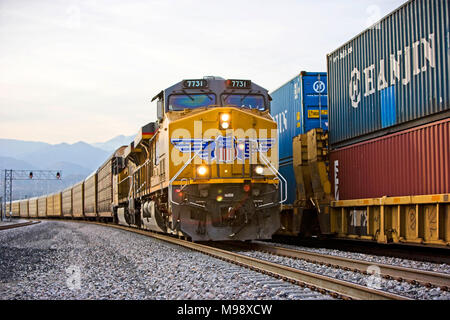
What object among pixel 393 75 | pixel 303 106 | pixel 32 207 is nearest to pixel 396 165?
pixel 393 75

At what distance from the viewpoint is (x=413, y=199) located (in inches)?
369

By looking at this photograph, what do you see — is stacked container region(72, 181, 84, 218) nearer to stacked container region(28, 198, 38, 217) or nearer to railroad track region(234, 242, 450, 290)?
stacked container region(28, 198, 38, 217)

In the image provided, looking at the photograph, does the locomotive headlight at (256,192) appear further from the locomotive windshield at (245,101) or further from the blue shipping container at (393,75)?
the blue shipping container at (393,75)

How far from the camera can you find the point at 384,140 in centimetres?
1088

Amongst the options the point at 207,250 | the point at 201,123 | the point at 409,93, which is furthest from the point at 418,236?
the point at 201,123

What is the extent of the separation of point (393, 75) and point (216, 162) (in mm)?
4044

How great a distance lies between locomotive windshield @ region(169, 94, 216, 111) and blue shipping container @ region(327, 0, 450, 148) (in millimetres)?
3227

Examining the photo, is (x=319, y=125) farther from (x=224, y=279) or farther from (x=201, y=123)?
(x=224, y=279)

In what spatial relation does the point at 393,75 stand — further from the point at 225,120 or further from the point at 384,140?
the point at 225,120

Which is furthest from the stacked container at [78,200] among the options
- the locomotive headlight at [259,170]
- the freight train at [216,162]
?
the locomotive headlight at [259,170]

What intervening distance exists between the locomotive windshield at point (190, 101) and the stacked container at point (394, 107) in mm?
3278

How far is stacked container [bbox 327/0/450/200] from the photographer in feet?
30.2

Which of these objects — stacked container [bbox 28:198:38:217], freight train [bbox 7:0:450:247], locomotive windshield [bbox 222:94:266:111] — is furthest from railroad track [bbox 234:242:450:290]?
stacked container [bbox 28:198:38:217]

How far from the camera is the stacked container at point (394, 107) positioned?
920 cm
